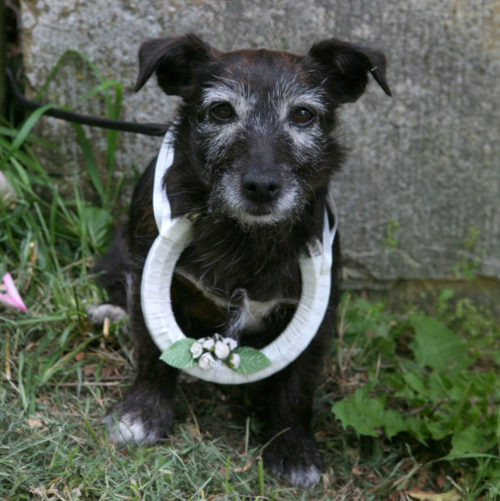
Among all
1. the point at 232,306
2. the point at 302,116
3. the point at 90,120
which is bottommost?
the point at 232,306

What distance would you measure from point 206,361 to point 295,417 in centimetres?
59

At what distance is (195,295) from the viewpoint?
315 cm

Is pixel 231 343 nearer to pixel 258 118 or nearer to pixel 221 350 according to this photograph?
pixel 221 350

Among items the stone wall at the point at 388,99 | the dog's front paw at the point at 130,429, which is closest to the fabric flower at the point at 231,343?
the dog's front paw at the point at 130,429

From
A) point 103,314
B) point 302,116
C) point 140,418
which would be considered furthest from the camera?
point 103,314

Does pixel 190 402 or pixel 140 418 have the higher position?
pixel 140 418

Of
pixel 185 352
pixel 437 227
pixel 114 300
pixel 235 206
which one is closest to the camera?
pixel 235 206

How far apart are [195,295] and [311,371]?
2.23 feet

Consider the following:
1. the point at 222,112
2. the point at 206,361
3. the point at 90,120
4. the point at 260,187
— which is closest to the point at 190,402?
the point at 206,361

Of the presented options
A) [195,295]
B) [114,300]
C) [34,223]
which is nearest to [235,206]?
[195,295]

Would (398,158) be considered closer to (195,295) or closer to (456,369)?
(456,369)

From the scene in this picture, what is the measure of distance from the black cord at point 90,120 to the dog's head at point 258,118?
64 centimetres

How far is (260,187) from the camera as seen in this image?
2699 millimetres

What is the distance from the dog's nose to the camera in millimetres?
2688
